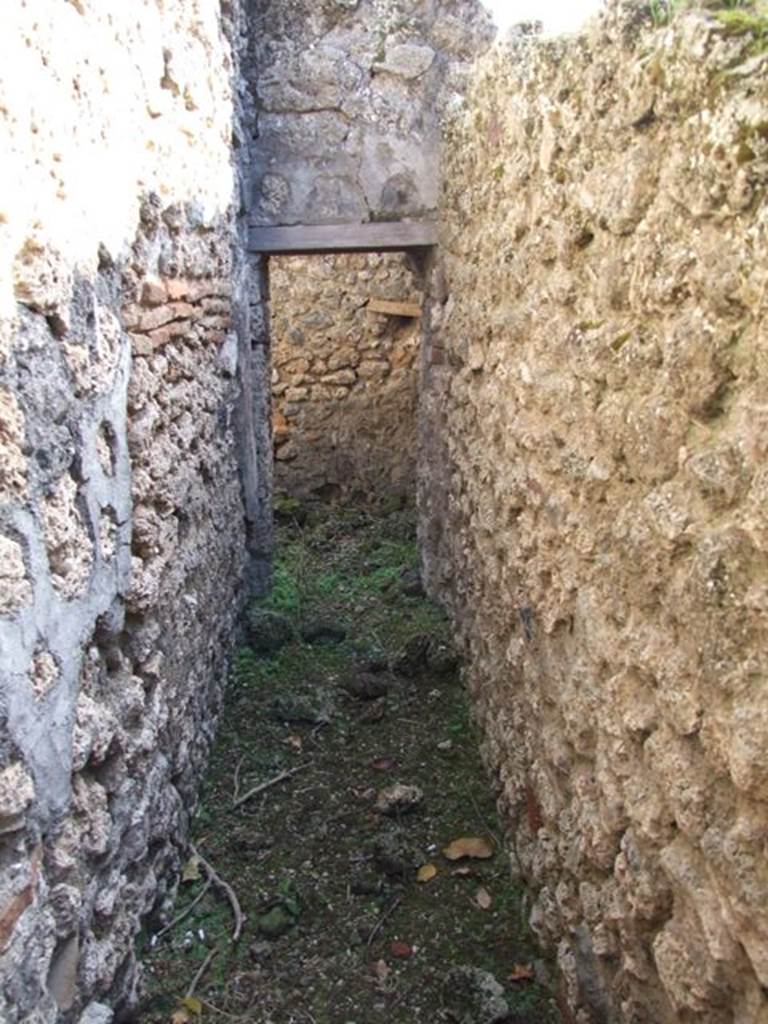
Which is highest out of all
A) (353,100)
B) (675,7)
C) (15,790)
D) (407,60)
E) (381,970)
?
(407,60)

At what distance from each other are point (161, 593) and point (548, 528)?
1.30 meters

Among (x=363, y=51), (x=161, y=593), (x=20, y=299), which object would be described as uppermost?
(x=363, y=51)

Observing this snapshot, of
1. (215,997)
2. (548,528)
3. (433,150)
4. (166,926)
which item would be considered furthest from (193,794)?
(433,150)

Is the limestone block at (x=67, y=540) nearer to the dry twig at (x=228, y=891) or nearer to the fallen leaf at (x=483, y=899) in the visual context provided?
the dry twig at (x=228, y=891)

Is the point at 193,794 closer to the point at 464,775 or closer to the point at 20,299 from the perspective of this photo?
the point at 464,775

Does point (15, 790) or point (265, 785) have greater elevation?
point (15, 790)

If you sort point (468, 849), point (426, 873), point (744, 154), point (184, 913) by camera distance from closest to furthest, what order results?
point (744, 154)
point (184, 913)
point (426, 873)
point (468, 849)

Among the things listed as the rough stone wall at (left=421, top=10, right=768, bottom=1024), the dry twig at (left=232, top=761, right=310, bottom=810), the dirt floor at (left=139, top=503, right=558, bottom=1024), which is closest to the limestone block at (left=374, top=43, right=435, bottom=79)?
the rough stone wall at (left=421, top=10, right=768, bottom=1024)

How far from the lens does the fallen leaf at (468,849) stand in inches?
130

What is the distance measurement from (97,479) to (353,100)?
3.45 meters

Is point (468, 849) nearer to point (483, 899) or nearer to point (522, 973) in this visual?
point (483, 899)

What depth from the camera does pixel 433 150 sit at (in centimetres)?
490

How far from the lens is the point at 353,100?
4.92 m

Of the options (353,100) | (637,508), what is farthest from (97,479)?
(353,100)
